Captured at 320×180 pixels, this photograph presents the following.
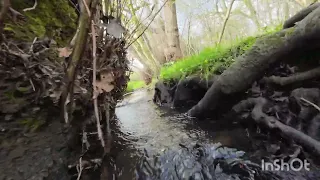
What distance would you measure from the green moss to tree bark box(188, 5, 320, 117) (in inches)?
64.0

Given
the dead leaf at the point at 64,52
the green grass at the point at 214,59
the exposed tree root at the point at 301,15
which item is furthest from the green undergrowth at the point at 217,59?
the dead leaf at the point at 64,52

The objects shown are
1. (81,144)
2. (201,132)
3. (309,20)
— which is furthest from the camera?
(201,132)

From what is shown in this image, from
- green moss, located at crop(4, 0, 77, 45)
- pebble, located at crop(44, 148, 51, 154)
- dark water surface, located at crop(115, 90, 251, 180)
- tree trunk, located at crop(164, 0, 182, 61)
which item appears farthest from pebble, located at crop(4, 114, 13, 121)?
tree trunk, located at crop(164, 0, 182, 61)

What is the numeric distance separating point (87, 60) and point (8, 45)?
450 millimetres

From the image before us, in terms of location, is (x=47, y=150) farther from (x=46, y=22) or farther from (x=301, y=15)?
(x=301, y=15)

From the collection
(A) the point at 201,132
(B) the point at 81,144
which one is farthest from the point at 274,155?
(B) the point at 81,144

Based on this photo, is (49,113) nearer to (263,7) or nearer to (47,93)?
(47,93)

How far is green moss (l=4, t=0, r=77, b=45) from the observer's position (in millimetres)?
1458

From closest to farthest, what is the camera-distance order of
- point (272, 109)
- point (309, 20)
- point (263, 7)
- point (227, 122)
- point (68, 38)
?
point (309, 20) < point (68, 38) < point (272, 109) < point (227, 122) < point (263, 7)

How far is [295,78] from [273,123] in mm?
545

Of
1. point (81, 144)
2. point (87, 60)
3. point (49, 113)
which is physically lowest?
point (81, 144)

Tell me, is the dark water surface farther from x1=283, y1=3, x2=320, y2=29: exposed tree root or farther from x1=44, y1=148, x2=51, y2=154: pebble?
x1=283, y1=3, x2=320, y2=29: exposed tree root

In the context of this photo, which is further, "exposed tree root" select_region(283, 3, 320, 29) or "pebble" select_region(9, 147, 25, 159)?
"exposed tree root" select_region(283, 3, 320, 29)

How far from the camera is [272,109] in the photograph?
212 cm
